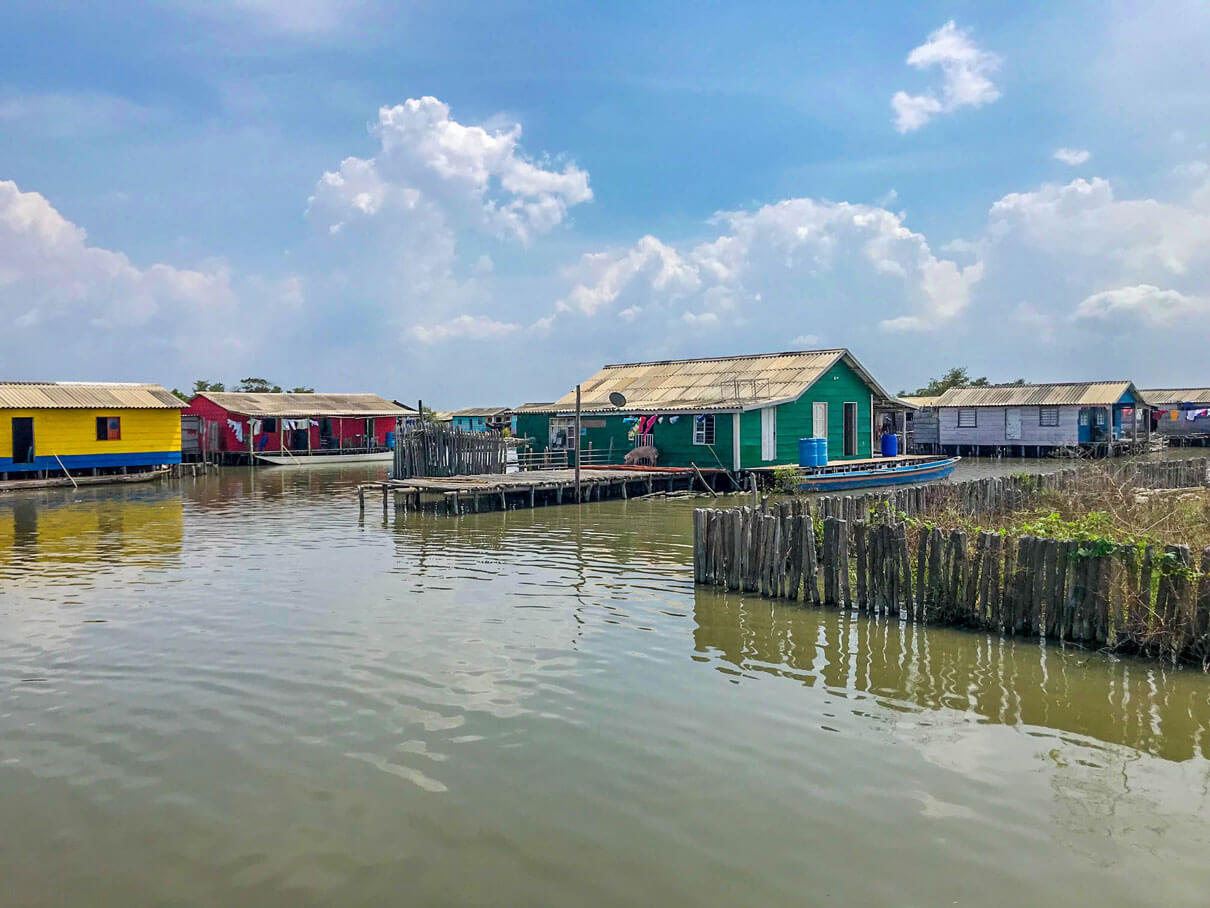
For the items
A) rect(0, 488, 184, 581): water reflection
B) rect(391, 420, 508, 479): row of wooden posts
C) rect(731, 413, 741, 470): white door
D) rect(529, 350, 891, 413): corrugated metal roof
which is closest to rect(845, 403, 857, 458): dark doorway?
rect(529, 350, 891, 413): corrugated metal roof

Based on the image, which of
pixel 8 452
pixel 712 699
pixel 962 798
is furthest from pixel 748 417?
pixel 8 452

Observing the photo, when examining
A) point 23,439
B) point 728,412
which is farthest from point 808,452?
point 23,439

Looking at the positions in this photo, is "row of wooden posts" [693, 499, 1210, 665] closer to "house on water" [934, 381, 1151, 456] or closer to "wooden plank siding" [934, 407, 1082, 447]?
"house on water" [934, 381, 1151, 456]

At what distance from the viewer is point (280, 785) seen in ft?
23.7

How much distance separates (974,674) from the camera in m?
9.85

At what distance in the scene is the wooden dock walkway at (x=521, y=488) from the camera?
27664 mm

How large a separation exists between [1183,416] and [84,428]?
67.4 m

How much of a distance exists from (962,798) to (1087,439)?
50.2m

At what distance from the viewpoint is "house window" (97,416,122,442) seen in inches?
1612

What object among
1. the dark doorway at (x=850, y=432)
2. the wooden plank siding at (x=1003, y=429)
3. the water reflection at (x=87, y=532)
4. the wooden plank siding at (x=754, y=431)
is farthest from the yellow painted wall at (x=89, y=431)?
the wooden plank siding at (x=1003, y=429)

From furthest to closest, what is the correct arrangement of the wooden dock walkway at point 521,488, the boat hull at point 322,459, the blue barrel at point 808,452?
the boat hull at point 322,459 < the blue barrel at point 808,452 < the wooden dock walkway at point 521,488

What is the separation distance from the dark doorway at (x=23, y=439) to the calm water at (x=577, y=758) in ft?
93.4

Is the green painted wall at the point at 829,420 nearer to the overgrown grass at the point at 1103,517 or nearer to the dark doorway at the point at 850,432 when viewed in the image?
the dark doorway at the point at 850,432

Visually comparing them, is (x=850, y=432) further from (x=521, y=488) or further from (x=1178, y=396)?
(x=1178, y=396)
